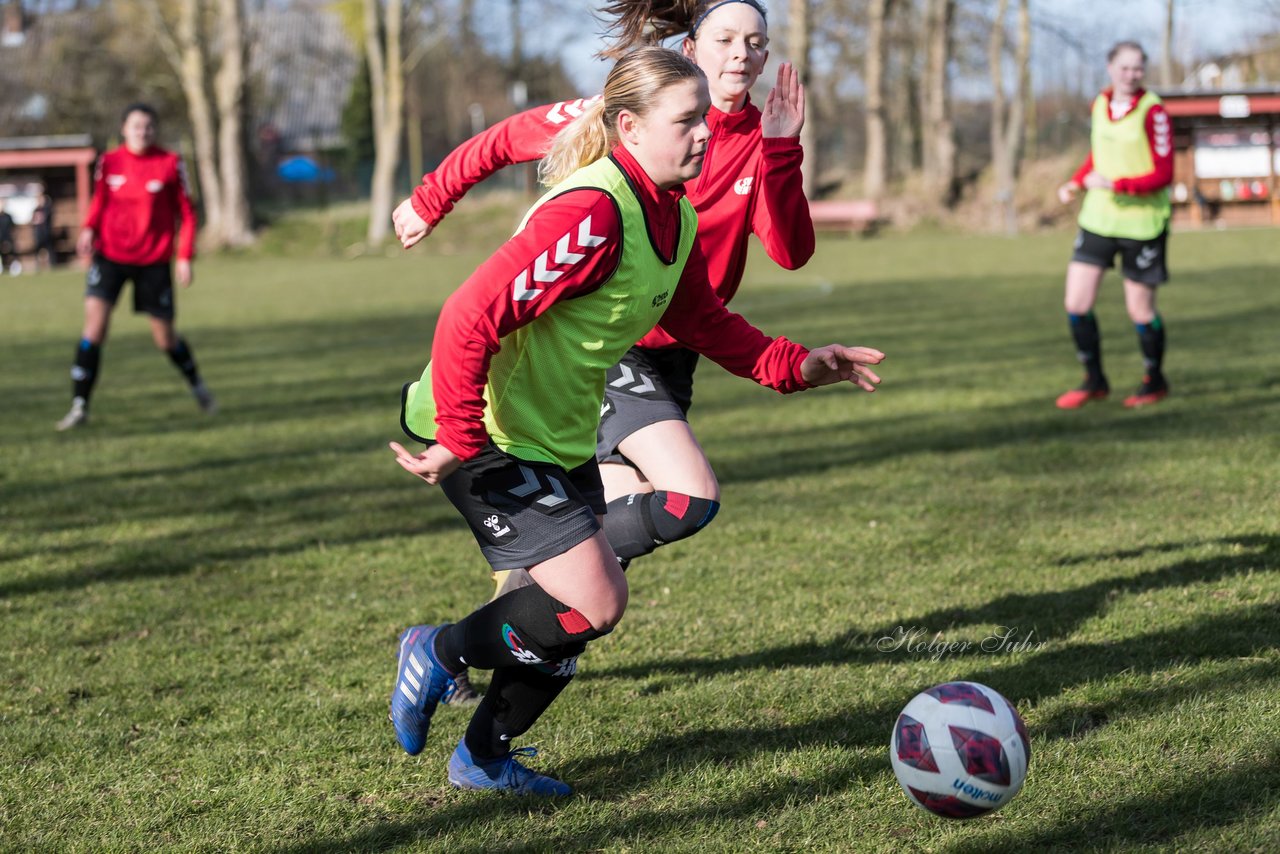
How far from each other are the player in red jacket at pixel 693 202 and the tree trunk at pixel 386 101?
35.1m

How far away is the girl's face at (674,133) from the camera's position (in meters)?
3.09

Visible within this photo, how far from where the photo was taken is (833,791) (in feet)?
11.0

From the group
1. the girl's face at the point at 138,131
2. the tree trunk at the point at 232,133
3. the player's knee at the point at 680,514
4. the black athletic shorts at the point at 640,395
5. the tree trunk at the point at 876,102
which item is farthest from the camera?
the tree trunk at the point at 876,102

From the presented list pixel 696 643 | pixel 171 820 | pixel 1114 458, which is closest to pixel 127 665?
pixel 171 820

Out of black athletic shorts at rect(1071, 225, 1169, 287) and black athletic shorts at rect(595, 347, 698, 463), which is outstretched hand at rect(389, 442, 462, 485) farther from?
black athletic shorts at rect(1071, 225, 1169, 287)

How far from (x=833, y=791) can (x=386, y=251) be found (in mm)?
36466

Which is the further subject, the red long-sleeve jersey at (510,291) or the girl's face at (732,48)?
the girl's face at (732,48)

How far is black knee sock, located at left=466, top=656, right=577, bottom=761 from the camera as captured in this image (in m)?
3.39

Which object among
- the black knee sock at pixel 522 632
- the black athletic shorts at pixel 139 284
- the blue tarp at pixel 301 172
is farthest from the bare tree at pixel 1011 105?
the black knee sock at pixel 522 632

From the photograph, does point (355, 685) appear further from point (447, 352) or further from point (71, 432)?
point (71, 432)

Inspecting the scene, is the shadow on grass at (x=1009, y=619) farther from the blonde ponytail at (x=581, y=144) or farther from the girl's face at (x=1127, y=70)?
the girl's face at (x=1127, y=70)

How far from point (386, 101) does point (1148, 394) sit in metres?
Result: 34.3

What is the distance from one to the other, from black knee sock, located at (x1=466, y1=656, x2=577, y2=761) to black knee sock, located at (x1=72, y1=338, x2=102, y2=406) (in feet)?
23.1

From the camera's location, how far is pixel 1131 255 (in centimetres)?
870
